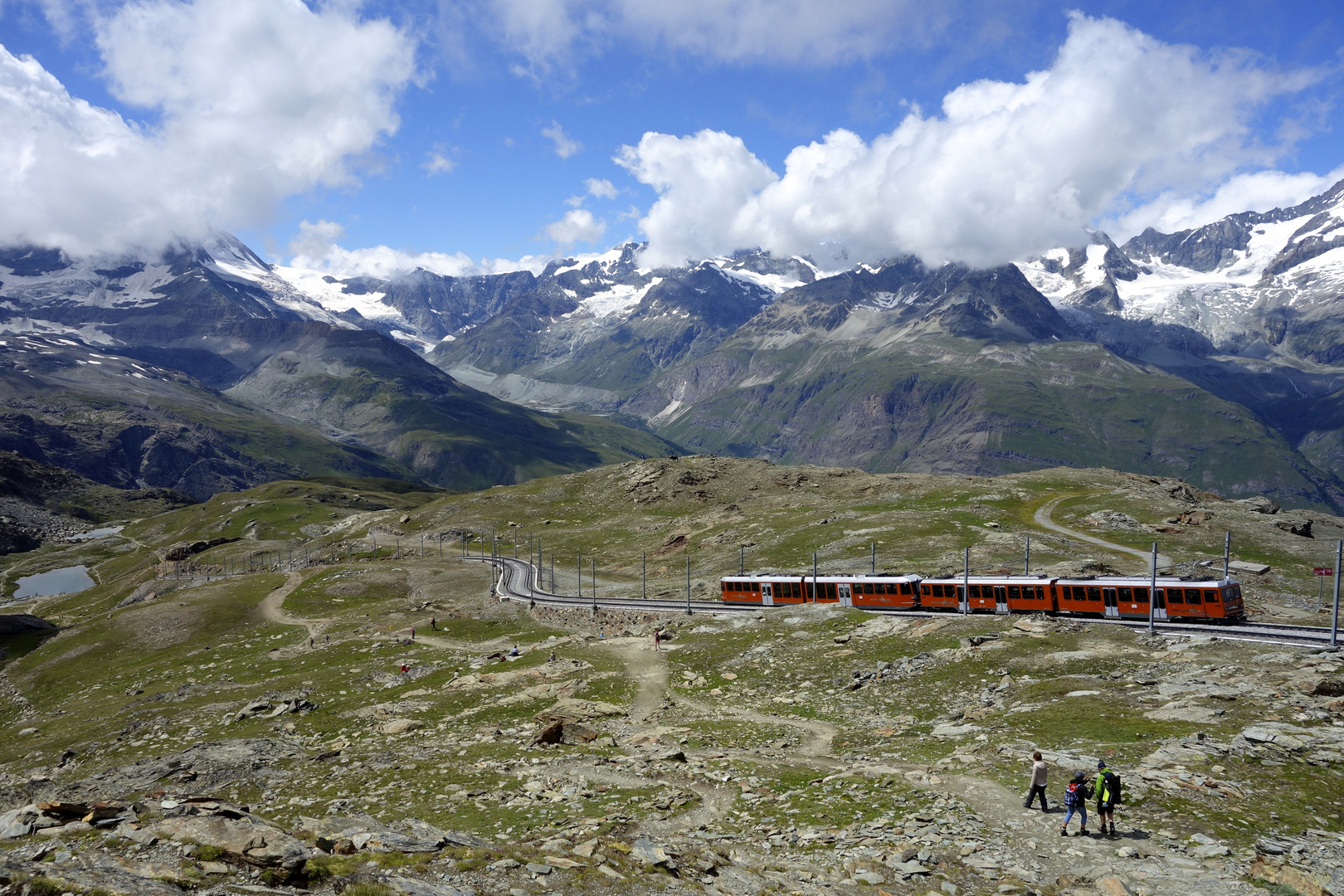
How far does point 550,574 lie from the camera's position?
143750 millimetres

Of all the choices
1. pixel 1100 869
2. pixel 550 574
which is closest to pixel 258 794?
pixel 1100 869

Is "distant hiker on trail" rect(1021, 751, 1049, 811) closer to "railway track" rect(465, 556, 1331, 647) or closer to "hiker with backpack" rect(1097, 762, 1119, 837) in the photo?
"hiker with backpack" rect(1097, 762, 1119, 837)

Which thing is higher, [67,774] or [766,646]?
[766,646]

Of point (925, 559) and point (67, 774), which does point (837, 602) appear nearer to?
point (925, 559)

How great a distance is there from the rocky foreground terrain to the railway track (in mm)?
7030

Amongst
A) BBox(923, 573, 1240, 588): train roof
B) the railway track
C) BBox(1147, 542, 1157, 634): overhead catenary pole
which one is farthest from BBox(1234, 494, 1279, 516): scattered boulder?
BBox(1147, 542, 1157, 634): overhead catenary pole

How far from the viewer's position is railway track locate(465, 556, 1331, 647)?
5950cm

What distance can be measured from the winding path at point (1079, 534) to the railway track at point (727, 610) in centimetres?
3567

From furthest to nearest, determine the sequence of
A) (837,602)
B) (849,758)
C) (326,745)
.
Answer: (837,602) < (326,745) < (849,758)

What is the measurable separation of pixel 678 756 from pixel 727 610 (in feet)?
185

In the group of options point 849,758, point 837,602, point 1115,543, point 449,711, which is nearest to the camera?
point 849,758

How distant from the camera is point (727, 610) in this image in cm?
9488

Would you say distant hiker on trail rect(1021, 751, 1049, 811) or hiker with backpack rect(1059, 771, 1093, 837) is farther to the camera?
distant hiker on trail rect(1021, 751, 1049, 811)

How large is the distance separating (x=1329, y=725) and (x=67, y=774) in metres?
77.7
